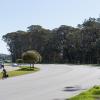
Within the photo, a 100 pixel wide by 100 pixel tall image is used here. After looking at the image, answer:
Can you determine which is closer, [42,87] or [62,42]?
[42,87]

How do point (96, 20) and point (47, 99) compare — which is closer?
point (47, 99)

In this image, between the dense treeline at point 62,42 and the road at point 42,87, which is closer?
the road at point 42,87

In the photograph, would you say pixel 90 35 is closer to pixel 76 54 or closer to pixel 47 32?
pixel 76 54

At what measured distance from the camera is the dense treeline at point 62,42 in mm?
128125

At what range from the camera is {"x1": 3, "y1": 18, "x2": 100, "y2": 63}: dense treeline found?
12812 cm

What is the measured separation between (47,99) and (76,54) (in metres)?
111

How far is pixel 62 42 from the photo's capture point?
134875 mm

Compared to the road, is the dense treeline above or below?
above

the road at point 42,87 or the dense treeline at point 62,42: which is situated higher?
the dense treeline at point 62,42

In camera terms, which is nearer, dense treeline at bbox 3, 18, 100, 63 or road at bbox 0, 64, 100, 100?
road at bbox 0, 64, 100, 100

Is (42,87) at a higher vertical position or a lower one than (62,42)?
lower

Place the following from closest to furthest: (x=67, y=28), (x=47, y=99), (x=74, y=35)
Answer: (x=47, y=99), (x=74, y=35), (x=67, y=28)

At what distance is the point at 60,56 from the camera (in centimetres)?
13912

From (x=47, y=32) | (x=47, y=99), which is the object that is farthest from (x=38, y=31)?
(x=47, y=99)
